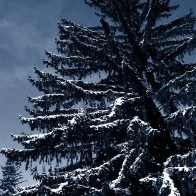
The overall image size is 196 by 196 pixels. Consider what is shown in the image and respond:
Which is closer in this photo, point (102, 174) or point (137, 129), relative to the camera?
point (137, 129)

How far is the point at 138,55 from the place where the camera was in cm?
1027

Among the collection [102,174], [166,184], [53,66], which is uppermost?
[53,66]

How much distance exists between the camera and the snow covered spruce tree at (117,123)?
735cm

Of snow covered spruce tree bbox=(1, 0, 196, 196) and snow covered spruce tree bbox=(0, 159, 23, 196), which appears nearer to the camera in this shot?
snow covered spruce tree bbox=(1, 0, 196, 196)

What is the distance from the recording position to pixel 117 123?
25.9ft

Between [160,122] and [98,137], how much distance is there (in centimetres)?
183

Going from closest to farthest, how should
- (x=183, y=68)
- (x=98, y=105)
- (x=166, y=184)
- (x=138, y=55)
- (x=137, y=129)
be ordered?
(x=166, y=184)
(x=137, y=129)
(x=98, y=105)
(x=138, y=55)
(x=183, y=68)

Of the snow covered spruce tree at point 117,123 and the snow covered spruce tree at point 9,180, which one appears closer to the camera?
the snow covered spruce tree at point 117,123

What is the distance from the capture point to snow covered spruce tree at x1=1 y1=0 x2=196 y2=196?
7.35 m

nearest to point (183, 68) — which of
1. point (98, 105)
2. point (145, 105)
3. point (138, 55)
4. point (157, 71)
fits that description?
point (157, 71)

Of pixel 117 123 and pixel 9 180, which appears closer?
pixel 117 123

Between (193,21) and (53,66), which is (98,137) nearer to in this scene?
(53,66)

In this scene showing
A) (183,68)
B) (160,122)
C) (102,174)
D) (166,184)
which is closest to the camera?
(166,184)

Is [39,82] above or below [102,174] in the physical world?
above
